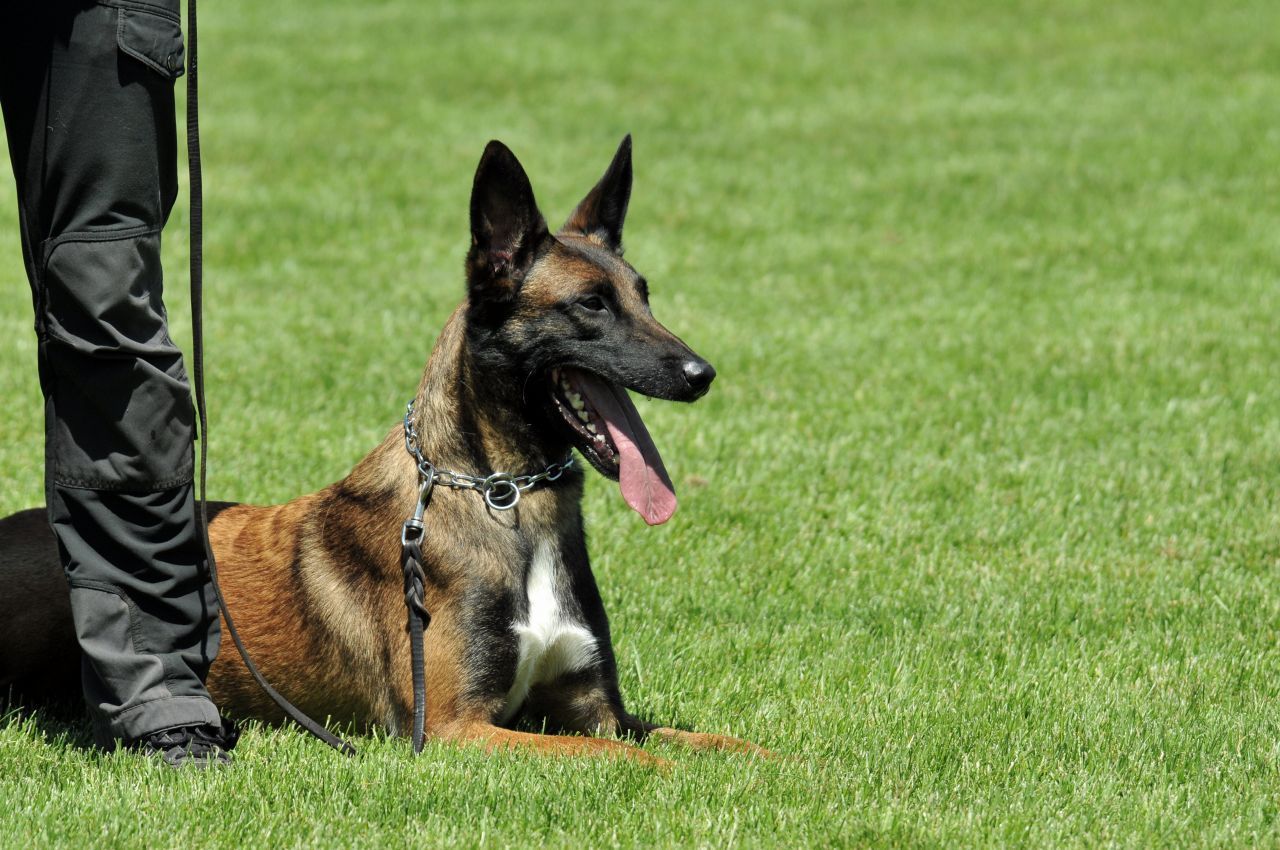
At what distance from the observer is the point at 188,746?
4359 mm

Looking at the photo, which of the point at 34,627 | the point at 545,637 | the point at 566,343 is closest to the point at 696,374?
the point at 566,343

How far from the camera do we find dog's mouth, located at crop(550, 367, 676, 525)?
14.9 feet

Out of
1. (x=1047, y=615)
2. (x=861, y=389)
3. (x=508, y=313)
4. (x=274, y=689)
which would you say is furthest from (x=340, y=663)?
(x=861, y=389)

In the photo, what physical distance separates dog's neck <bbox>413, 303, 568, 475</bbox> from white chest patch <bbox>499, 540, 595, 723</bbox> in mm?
289

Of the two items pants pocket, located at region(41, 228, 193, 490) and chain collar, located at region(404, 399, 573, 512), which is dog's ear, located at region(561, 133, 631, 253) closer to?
chain collar, located at region(404, 399, 573, 512)

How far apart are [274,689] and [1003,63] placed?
1678cm

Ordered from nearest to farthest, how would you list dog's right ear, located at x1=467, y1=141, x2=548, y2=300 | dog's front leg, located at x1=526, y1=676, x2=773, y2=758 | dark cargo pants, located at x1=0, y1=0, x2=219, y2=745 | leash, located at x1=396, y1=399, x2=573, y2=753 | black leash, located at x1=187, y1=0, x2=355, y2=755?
dark cargo pants, located at x1=0, y1=0, x2=219, y2=745 < black leash, located at x1=187, y1=0, x2=355, y2=755 < leash, located at x1=396, y1=399, x2=573, y2=753 < dog's right ear, located at x1=467, y1=141, x2=548, y2=300 < dog's front leg, located at x1=526, y1=676, x2=773, y2=758

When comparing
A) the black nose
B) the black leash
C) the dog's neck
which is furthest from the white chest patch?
the black nose

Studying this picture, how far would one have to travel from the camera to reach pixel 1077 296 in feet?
38.6

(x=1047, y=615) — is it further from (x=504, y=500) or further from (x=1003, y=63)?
(x=1003, y=63)

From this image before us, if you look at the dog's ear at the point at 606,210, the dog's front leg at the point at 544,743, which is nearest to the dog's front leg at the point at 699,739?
the dog's front leg at the point at 544,743

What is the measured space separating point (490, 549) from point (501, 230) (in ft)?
3.23

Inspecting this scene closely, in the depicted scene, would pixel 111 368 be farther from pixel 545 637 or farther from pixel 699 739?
pixel 699 739

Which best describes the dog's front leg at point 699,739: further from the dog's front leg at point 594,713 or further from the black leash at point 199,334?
the black leash at point 199,334
